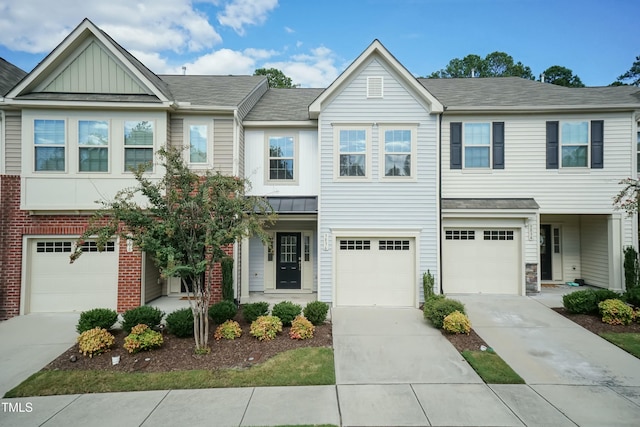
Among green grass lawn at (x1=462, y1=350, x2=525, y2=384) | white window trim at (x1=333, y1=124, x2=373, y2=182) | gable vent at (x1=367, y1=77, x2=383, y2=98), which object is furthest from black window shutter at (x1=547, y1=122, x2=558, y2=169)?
green grass lawn at (x1=462, y1=350, x2=525, y2=384)

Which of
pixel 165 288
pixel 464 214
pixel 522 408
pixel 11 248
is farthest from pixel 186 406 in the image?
pixel 464 214

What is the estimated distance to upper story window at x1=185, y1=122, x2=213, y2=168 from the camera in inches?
426

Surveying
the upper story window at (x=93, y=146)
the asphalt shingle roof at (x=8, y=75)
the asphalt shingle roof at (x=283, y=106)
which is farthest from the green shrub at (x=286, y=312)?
the asphalt shingle roof at (x=8, y=75)

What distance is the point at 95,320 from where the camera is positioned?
7.80 meters

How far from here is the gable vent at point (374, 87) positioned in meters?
10.7

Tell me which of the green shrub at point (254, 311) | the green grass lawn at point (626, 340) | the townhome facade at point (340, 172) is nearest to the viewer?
the green grass lawn at point (626, 340)

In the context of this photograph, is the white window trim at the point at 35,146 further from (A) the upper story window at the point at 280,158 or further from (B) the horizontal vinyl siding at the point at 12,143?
(A) the upper story window at the point at 280,158

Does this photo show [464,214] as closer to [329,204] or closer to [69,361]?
[329,204]

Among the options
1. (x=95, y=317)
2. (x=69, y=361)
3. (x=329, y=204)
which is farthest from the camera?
(x=329, y=204)

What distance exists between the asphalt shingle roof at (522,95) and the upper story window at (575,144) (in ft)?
2.32

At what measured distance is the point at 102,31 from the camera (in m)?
10.2

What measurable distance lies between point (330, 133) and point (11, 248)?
34.3 feet

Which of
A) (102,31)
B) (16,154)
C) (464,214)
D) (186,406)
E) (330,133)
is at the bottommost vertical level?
(186,406)

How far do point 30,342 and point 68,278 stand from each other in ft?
9.11
